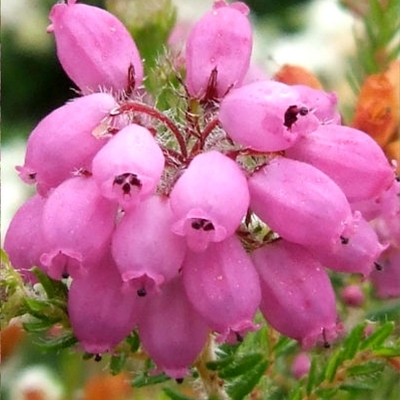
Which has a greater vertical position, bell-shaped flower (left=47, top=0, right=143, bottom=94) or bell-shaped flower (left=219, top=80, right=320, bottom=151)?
bell-shaped flower (left=219, top=80, right=320, bottom=151)

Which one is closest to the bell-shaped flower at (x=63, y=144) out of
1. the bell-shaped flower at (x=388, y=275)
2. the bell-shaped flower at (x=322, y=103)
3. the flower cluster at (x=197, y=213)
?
the flower cluster at (x=197, y=213)

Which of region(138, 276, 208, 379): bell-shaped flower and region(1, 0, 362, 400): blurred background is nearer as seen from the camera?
region(138, 276, 208, 379): bell-shaped flower

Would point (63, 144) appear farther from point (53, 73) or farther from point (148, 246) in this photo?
point (53, 73)

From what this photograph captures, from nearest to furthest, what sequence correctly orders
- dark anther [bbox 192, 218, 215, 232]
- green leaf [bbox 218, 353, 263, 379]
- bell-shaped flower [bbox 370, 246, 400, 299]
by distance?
dark anther [bbox 192, 218, 215, 232]
green leaf [bbox 218, 353, 263, 379]
bell-shaped flower [bbox 370, 246, 400, 299]

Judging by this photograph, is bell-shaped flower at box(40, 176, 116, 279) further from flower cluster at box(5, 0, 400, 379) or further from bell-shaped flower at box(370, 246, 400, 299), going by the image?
bell-shaped flower at box(370, 246, 400, 299)

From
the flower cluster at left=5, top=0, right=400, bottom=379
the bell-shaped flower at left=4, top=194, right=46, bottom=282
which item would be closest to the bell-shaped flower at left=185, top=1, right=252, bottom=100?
the flower cluster at left=5, top=0, right=400, bottom=379

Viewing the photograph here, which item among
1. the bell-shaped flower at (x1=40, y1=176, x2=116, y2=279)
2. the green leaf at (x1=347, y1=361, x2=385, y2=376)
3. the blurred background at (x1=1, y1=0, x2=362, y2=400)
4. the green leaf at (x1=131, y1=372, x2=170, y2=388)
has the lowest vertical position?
the blurred background at (x1=1, y1=0, x2=362, y2=400)

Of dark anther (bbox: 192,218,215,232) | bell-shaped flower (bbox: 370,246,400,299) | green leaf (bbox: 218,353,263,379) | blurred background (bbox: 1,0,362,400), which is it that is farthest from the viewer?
blurred background (bbox: 1,0,362,400)
